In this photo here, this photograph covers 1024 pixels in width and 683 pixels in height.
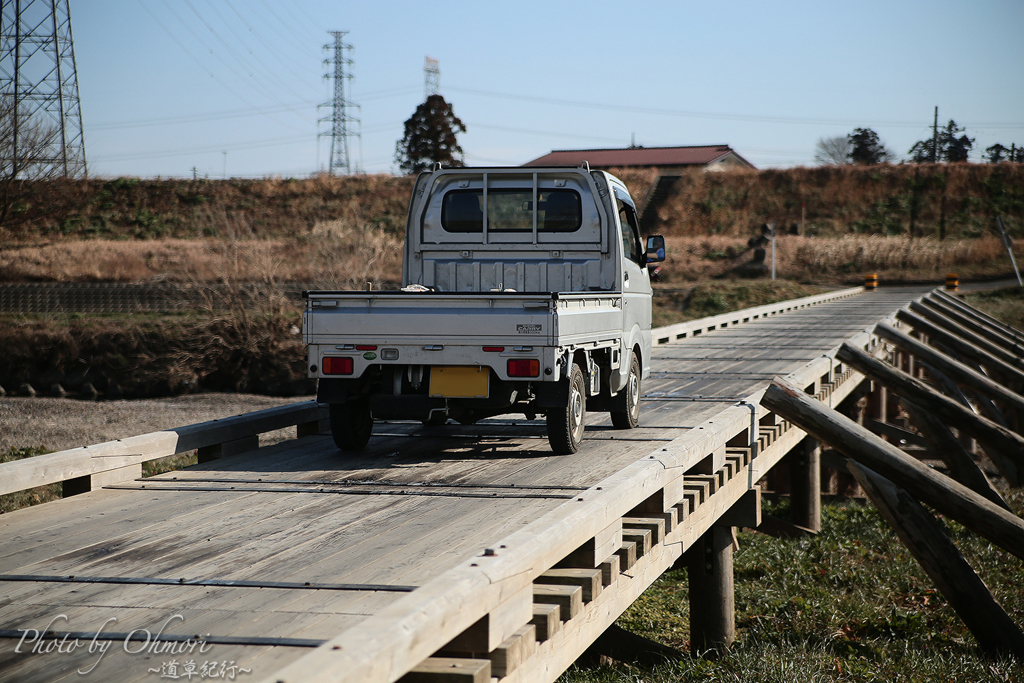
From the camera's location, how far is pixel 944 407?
1012cm

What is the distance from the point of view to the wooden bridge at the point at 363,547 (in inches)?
124

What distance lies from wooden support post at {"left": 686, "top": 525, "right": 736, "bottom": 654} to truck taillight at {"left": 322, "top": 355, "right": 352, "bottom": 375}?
3.49 metres

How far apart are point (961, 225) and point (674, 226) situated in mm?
18388

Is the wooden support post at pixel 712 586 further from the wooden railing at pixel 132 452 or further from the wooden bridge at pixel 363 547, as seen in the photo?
the wooden railing at pixel 132 452

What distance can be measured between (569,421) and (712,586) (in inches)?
94.2

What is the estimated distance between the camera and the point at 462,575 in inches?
125

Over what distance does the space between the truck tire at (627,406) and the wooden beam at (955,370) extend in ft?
21.0

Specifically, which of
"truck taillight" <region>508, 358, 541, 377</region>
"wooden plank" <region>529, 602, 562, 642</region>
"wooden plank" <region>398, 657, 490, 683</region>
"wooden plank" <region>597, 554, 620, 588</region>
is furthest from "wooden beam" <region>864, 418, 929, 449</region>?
"wooden plank" <region>398, 657, 490, 683</region>

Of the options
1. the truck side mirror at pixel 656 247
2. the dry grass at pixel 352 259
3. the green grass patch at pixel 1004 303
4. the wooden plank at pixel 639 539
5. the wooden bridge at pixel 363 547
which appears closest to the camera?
the wooden bridge at pixel 363 547

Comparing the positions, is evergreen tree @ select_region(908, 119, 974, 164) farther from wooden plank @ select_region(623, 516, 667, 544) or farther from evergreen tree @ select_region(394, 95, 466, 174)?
wooden plank @ select_region(623, 516, 667, 544)

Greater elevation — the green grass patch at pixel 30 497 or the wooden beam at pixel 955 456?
the wooden beam at pixel 955 456

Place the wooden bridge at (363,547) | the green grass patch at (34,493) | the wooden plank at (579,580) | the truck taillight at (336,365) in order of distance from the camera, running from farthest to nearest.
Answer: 1. the green grass patch at (34,493)
2. the truck taillight at (336,365)
3. the wooden plank at (579,580)
4. the wooden bridge at (363,547)

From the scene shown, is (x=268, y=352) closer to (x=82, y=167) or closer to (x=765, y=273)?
(x=82, y=167)

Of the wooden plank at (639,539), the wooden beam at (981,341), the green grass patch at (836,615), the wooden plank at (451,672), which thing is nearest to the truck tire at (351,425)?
the green grass patch at (836,615)
